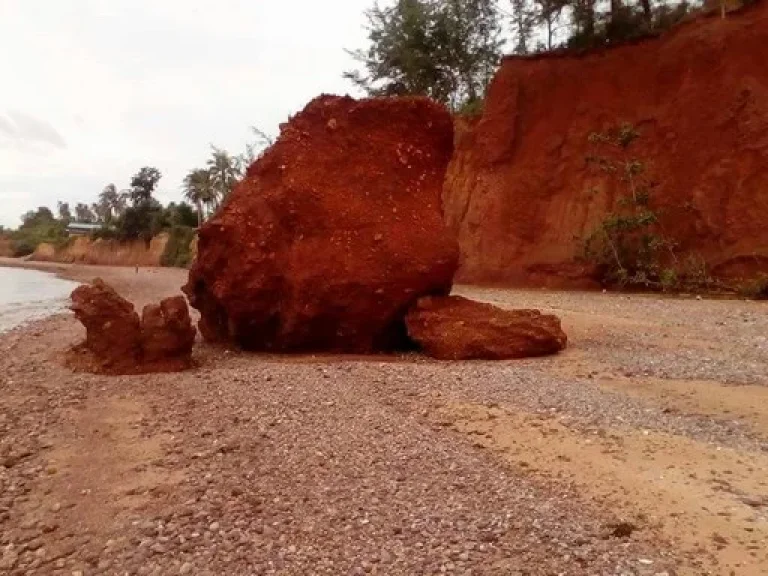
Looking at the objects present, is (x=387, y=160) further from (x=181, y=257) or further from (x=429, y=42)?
(x=181, y=257)

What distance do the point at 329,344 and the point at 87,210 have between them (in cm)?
10447

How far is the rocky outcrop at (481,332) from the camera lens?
8.38 meters

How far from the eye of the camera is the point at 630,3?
22.0 meters

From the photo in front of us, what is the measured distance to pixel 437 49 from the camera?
28.1 metres

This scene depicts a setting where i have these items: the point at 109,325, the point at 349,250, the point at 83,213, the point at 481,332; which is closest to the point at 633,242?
the point at 481,332

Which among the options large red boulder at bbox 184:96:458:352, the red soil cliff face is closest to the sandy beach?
large red boulder at bbox 184:96:458:352

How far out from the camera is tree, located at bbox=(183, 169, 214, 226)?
147 ft

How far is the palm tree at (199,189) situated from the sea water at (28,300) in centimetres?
1184

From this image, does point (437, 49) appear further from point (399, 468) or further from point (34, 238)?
point (34, 238)

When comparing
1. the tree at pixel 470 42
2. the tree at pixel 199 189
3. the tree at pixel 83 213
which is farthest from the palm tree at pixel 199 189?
the tree at pixel 83 213

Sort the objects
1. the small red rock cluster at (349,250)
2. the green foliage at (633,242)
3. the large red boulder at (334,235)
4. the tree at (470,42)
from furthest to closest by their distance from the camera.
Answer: the tree at (470,42) → the green foliage at (633,242) → the large red boulder at (334,235) → the small red rock cluster at (349,250)

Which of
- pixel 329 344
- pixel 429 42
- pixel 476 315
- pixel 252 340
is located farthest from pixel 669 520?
pixel 429 42

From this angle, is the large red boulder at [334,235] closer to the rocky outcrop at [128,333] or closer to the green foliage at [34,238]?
the rocky outcrop at [128,333]

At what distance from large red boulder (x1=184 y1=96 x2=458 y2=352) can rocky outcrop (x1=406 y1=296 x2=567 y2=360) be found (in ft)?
1.48
